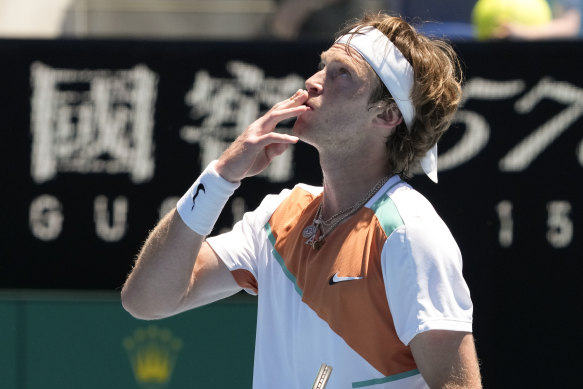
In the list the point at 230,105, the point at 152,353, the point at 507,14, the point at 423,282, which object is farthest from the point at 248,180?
the point at 423,282

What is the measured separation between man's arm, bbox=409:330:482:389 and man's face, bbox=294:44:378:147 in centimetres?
58

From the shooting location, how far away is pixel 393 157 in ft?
8.65

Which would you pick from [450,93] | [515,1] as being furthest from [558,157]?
[450,93]

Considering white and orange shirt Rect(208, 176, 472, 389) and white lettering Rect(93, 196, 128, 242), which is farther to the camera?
white lettering Rect(93, 196, 128, 242)

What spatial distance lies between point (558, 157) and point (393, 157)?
2.27 meters

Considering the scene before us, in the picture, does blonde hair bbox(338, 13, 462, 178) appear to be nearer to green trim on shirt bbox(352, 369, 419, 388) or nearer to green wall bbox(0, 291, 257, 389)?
green trim on shirt bbox(352, 369, 419, 388)

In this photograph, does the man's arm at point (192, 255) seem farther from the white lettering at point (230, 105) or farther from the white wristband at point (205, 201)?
the white lettering at point (230, 105)

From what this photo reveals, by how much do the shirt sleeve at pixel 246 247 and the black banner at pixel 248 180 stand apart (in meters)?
1.94

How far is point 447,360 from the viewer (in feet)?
7.32

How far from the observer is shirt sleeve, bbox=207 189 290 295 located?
2.74 meters

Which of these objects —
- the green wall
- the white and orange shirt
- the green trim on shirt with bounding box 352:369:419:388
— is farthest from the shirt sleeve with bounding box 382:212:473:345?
the green wall

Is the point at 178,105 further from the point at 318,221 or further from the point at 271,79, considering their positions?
the point at 318,221

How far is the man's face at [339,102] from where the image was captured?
2566 millimetres

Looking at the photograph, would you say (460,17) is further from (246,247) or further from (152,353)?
(246,247)
